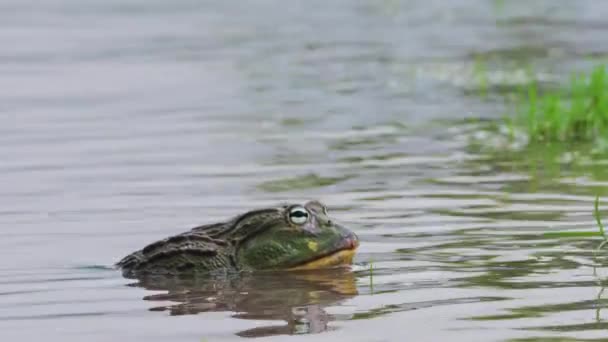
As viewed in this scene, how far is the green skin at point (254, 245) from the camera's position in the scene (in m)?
7.33

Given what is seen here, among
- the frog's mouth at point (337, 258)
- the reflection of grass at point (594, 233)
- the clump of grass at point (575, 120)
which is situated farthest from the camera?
the clump of grass at point (575, 120)

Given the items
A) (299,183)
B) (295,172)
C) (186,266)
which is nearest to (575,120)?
(295,172)

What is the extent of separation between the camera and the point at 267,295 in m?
6.91

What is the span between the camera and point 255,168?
1089cm

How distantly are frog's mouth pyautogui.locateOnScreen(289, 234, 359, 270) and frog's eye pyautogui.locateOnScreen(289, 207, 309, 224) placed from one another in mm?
199

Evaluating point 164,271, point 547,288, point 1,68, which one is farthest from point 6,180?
point 1,68

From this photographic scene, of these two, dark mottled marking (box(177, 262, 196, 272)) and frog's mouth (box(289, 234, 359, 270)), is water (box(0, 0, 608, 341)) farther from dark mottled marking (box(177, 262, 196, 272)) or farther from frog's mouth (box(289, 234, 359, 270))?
dark mottled marking (box(177, 262, 196, 272))

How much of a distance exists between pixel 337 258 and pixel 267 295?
0.56 metres

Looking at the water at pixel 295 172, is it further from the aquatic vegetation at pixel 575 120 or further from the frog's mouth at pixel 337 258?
the aquatic vegetation at pixel 575 120

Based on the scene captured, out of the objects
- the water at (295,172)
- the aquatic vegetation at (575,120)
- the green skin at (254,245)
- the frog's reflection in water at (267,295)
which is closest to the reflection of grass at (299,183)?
the water at (295,172)

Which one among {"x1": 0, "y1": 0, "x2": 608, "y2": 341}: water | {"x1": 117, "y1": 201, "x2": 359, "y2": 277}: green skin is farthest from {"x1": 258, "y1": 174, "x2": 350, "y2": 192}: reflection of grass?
{"x1": 117, "y1": 201, "x2": 359, "y2": 277}: green skin

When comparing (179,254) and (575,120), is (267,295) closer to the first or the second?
(179,254)

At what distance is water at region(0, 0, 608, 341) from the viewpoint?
6.36 meters

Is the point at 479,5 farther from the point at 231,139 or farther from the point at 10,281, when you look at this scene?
the point at 10,281
